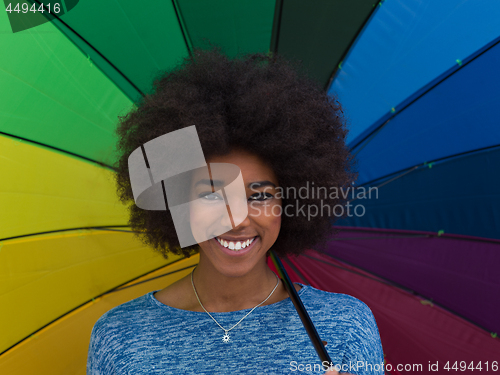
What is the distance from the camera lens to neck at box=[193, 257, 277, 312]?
2.21 m

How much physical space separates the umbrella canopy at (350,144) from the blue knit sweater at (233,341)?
260 millimetres

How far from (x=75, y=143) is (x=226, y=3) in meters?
1.07

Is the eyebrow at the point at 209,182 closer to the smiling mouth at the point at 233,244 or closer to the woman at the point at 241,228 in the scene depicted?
the woman at the point at 241,228

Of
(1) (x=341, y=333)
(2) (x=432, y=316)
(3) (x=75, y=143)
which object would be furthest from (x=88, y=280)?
(2) (x=432, y=316)

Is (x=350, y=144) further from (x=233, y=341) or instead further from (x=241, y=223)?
(x=233, y=341)

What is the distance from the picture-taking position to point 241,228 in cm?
195

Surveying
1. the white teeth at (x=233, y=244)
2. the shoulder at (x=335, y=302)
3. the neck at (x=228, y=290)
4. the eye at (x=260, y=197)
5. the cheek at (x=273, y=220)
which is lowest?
the shoulder at (x=335, y=302)

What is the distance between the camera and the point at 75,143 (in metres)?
2.20

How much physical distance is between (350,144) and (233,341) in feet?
4.10

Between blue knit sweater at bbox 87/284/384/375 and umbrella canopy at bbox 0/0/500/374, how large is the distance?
0.26 meters

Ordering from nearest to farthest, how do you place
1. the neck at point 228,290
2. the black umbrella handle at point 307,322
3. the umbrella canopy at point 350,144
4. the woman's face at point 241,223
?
the black umbrella handle at point 307,322 < the woman's face at point 241,223 < the umbrella canopy at point 350,144 < the neck at point 228,290

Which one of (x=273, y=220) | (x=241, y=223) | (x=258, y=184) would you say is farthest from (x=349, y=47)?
(x=241, y=223)

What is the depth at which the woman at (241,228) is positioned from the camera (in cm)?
201

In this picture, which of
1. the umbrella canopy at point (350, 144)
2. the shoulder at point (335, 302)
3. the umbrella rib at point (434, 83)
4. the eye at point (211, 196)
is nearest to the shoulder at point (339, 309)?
the shoulder at point (335, 302)
